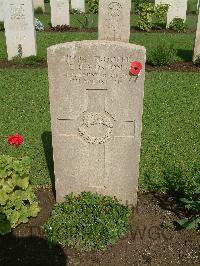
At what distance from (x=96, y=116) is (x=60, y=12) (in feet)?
43.9

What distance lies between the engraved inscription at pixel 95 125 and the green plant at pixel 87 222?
703 mm

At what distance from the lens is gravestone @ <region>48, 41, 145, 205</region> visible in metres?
3.47

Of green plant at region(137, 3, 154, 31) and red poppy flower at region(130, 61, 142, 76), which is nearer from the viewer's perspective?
red poppy flower at region(130, 61, 142, 76)

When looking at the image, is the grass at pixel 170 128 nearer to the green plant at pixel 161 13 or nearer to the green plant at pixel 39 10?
the green plant at pixel 161 13

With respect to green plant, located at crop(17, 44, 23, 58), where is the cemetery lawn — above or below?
below

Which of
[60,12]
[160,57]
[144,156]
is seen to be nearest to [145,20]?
[60,12]

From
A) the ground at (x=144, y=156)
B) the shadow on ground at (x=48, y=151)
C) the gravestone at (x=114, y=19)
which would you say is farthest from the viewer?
the gravestone at (x=114, y=19)

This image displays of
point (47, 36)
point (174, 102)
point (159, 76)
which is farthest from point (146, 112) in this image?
point (47, 36)

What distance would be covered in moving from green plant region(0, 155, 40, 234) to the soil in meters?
0.17

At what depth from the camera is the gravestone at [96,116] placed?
137 inches

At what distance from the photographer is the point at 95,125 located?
3.86m

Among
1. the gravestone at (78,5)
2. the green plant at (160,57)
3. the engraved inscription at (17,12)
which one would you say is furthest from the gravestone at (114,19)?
the gravestone at (78,5)

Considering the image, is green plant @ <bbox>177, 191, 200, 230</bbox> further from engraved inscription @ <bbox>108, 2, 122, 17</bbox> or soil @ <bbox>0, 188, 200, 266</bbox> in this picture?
engraved inscription @ <bbox>108, 2, 122, 17</bbox>

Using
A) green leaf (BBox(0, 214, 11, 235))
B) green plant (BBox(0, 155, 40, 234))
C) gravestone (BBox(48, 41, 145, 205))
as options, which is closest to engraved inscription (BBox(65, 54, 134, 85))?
gravestone (BBox(48, 41, 145, 205))
